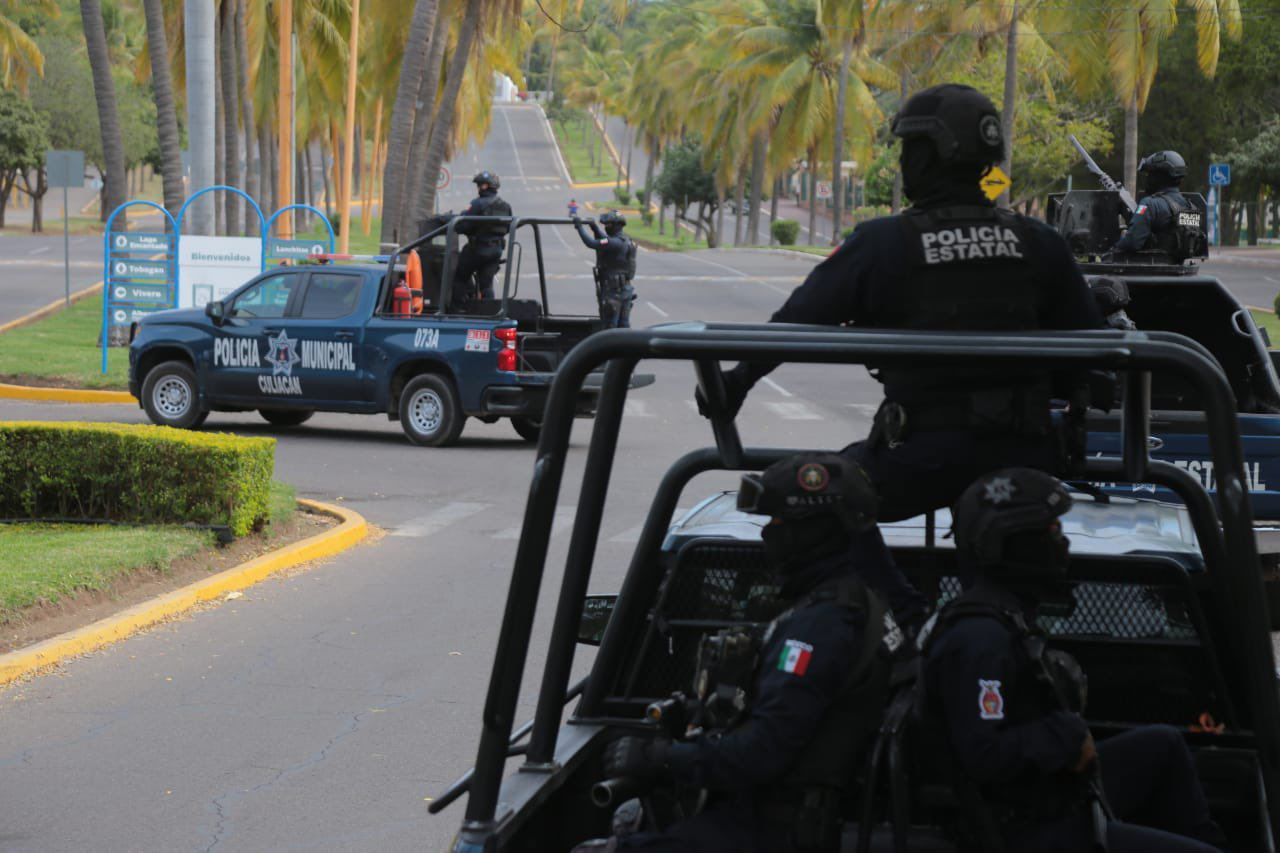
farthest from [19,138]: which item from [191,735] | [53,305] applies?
[191,735]

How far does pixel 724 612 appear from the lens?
4.21m

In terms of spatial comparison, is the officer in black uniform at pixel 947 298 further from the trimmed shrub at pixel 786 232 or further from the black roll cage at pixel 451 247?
the trimmed shrub at pixel 786 232

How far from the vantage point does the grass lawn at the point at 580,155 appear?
447 feet

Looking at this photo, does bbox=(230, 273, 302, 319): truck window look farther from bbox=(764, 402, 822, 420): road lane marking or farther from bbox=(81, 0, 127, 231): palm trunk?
bbox=(81, 0, 127, 231): palm trunk

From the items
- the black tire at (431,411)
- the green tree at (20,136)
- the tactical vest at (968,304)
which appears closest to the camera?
the tactical vest at (968,304)

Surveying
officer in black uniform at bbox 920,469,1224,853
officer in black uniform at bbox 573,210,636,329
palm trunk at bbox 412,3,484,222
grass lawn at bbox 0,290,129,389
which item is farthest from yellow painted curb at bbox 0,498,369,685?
palm trunk at bbox 412,3,484,222

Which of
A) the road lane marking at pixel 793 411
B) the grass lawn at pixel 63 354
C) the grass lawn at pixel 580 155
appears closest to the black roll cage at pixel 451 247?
the road lane marking at pixel 793 411

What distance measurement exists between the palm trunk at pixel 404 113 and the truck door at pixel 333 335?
1170cm

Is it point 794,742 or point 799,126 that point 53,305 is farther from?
point 799,126

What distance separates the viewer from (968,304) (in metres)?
3.39

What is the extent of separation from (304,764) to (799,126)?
217 feet

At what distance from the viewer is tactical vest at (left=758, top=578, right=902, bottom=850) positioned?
3139 mm

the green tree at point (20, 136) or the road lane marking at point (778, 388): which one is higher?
the green tree at point (20, 136)

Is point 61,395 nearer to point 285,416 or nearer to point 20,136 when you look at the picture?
point 285,416
